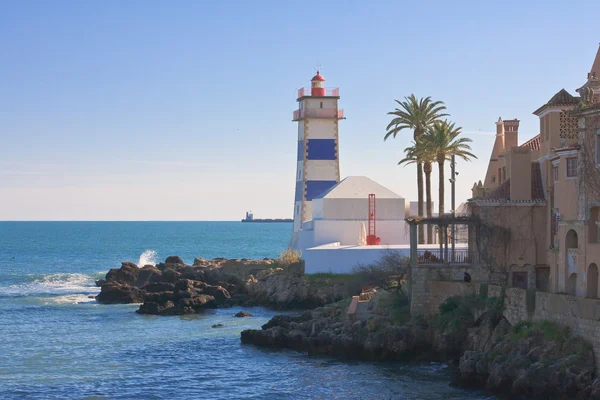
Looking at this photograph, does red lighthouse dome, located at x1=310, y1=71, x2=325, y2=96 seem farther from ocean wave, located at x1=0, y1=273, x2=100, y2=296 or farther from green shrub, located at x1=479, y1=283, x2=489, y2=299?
green shrub, located at x1=479, y1=283, x2=489, y2=299

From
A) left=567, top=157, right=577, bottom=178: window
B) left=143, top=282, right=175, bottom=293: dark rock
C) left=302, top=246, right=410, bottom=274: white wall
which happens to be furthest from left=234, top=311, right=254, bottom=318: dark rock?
left=567, top=157, right=577, bottom=178: window

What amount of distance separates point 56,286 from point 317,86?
25.3 meters

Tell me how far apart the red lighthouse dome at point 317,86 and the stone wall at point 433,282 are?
3192 cm

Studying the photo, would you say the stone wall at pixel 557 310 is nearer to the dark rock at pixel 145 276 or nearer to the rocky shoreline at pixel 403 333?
the rocky shoreline at pixel 403 333

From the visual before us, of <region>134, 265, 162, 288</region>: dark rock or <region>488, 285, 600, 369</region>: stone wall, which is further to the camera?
<region>134, 265, 162, 288</region>: dark rock

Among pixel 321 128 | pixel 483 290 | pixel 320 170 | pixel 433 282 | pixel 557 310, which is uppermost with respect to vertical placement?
pixel 321 128

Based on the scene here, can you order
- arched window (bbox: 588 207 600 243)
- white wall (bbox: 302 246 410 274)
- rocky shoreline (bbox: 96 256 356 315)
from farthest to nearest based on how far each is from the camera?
white wall (bbox: 302 246 410 274) < rocky shoreline (bbox: 96 256 356 315) < arched window (bbox: 588 207 600 243)

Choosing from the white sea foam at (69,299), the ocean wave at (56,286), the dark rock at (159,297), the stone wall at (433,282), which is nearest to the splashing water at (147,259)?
the ocean wave at (56,286)

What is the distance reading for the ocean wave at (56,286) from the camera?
67.6 metres

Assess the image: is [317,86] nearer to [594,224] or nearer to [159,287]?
[159,287]

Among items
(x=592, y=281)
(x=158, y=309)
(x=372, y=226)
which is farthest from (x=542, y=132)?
(x=158, y=309)

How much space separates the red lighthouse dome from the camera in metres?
69.6

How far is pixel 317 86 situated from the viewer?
69938 millimetres

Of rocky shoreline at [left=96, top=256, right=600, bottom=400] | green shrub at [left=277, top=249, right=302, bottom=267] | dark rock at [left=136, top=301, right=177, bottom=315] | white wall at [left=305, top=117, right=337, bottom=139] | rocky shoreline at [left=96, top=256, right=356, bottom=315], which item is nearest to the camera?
rocky shoreline at [left=96, top=256, right=600, bottom=400]
